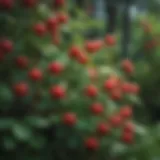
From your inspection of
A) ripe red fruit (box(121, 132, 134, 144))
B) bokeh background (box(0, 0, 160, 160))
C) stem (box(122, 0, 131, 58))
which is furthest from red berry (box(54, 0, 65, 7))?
stem (box(122, 0, 131, 58))

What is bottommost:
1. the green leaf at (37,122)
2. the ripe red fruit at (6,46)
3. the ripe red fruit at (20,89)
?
the green leaf at (37,122)

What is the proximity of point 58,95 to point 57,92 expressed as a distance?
1cm

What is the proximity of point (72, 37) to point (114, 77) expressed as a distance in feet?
0.79

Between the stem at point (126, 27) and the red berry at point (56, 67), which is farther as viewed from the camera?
the stem at point (126, 27)

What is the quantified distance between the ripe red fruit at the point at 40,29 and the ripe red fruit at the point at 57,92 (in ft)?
0.73

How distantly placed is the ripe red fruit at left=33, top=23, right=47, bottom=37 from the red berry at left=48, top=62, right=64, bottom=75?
0.13 m

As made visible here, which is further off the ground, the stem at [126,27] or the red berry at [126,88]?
the stem at [126,27]

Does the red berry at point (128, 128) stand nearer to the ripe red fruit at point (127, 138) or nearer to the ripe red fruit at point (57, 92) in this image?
the ripe red fruit at point (127, 138)

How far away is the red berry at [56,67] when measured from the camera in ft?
7.34

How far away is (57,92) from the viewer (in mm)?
2213

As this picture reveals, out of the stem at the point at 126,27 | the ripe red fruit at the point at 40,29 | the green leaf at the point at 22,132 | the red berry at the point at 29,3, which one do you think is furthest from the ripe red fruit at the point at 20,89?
the stem at the point at 126,27

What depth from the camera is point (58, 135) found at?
91.2 inches

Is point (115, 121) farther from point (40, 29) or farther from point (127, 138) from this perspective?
point (40, 29)

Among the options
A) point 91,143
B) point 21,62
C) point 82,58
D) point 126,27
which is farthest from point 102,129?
point 126,27
